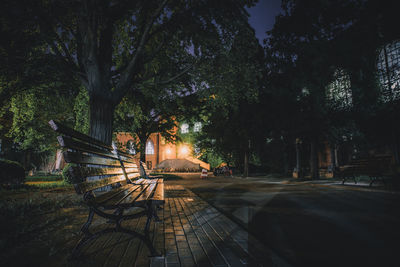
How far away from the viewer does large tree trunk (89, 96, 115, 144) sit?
5.66 metres

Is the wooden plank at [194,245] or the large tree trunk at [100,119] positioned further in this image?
the large tree trunk at [100,119]

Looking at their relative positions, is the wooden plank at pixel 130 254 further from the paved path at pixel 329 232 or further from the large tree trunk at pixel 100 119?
the large tree trunk at pixel 100 119

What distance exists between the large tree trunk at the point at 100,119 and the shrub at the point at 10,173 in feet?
24.2

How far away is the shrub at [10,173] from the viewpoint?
9.70 meters

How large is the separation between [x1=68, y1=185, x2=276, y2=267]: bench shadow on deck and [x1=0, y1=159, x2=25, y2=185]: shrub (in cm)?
978

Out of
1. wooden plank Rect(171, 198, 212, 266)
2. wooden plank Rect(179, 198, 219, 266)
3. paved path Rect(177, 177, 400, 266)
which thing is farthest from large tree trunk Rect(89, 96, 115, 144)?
paved path Rect(177, 177, 400, 266)

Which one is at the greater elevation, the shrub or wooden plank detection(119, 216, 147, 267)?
the shrub

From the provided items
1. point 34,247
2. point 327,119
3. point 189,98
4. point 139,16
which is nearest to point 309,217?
point 34,247

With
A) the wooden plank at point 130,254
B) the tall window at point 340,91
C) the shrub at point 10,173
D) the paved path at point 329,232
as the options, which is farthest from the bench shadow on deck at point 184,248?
the tall window at point 340,91

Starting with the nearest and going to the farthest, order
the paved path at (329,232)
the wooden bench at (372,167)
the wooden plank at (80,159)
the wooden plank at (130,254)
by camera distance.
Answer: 1. the wooden plank at (80,159)
2. the wooden plank at (130,254)
3. the paved path at (329,232)
4. the wooden bench at (372,167)

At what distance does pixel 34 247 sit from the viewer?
7.95ft

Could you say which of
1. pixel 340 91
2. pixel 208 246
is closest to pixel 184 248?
pixel 208 246

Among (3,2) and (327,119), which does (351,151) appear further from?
(3,2)

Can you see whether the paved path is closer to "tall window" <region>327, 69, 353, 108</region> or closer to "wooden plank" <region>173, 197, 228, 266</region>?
"wooden plank" <region>173, 197, 228, 266</region>
